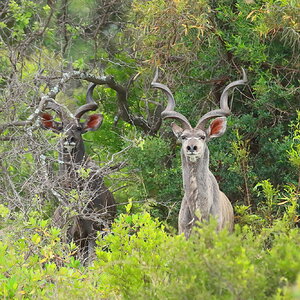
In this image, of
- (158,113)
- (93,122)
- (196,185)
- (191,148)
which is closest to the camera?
(191,148)

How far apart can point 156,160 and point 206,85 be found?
48.3 inches

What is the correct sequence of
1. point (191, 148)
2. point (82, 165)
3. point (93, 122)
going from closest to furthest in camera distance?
point (191, 148) < point (82, 165) < point (93, 122)

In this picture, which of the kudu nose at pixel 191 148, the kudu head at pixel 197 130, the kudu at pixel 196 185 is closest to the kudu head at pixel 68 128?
the kudu head at pixel 197 130

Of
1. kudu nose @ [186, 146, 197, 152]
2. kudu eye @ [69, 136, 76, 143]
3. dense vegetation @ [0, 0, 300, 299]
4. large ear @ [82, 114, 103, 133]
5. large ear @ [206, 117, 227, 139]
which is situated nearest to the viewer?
dense vegetation @ [0, 0, 300, 299]

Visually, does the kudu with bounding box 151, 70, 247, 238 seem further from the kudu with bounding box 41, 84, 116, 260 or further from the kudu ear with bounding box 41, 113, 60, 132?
the kudu ear with bounding box 41, 113, 60, 132

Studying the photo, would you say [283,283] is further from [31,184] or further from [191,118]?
[191,118]

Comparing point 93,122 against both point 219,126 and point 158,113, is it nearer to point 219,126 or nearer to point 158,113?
point 158,113

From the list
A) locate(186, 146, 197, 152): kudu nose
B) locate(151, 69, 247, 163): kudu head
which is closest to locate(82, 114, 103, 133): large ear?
locate(151, 69, 247, 163): kudu head

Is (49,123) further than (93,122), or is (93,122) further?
(93,122)

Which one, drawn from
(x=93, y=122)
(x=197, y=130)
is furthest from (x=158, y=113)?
(x=197, y=130)

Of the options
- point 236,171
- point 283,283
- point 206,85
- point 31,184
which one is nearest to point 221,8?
point 206,85

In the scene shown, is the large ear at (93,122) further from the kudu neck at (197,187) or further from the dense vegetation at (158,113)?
the kudu neck at (197,187)

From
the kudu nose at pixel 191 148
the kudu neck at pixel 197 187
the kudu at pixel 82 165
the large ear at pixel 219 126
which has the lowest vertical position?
the kudu at pixel 82 165

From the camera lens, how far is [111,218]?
9.66 metres
